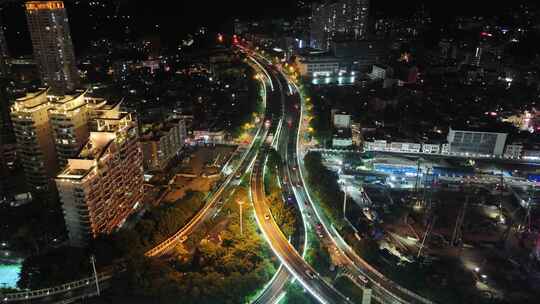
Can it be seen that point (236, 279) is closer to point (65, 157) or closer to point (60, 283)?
point (60, 283)

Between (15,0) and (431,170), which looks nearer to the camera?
(431,170)

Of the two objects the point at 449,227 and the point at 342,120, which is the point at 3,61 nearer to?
the point at 342,120

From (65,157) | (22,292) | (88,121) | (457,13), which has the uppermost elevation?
(457,13)

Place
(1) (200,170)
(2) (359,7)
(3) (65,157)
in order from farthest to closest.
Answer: (2) (359,7) → (1) (200,170) → (3) (65,157)

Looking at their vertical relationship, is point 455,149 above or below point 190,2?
below

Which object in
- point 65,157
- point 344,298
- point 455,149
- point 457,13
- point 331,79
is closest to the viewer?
point 344,298

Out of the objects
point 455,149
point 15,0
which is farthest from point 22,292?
point 15,0
